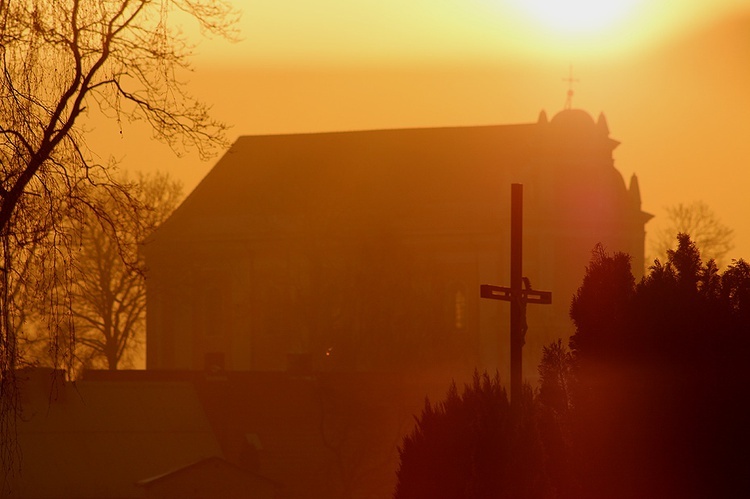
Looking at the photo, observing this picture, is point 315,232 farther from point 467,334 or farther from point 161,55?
point 161,55

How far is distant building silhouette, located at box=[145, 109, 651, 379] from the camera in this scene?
7581 centimetres

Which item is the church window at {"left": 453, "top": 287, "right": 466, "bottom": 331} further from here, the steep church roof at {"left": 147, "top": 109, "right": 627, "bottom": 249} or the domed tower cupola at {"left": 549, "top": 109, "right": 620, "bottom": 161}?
the domed tower cupola at {"left": 549, "top": 109, "right": 620, "bottom": 161}

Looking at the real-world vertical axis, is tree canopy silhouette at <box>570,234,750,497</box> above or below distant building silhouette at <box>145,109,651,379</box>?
below

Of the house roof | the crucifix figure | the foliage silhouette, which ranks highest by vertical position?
the crucifix figure

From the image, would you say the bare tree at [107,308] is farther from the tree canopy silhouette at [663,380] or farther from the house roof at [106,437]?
the tree canopy silhouette at [663,380]

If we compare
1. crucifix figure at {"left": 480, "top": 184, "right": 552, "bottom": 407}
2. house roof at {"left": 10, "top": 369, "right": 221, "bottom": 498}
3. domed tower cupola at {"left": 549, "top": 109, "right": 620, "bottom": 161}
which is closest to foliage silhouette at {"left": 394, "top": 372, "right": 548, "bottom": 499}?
crucifix figure at {"left": 480, "top": 184, "right": 552, "bottom": 407}

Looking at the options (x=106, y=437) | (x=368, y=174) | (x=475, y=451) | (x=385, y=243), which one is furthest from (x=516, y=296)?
(x=368, y=174)

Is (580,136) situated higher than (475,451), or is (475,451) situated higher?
(580,136)

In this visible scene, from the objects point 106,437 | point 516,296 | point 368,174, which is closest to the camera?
point 516,296

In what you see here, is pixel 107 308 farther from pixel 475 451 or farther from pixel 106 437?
pixel 475 451

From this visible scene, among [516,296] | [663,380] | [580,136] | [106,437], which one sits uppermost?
[580,136]

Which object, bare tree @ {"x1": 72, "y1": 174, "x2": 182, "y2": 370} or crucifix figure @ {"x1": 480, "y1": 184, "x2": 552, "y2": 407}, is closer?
crucifix figure @ {"x1": 480, "y1": 184, "x2": 552, "y2": 407}

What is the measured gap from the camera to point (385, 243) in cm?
7862

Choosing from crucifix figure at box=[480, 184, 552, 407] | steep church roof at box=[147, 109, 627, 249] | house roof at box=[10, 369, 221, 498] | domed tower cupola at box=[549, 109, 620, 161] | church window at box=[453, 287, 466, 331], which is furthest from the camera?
domed tower cupola at box=[549, 109, 620, 161]
